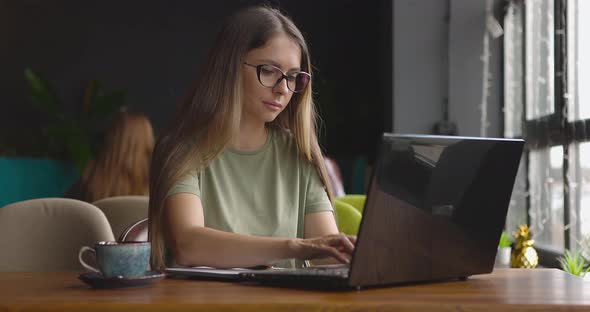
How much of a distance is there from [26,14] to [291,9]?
2.94 metres

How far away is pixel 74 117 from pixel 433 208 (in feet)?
26.4

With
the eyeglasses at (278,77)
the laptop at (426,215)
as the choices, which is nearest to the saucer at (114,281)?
the laptop at (426,215)

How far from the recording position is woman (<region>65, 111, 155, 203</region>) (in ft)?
12.8

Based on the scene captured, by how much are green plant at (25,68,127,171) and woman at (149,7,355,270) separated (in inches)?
262

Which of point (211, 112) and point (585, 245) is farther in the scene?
point (585, 245)

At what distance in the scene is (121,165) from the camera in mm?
4012

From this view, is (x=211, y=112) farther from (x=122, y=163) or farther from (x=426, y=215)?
(x=122, y=163)

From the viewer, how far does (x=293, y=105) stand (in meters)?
1.88

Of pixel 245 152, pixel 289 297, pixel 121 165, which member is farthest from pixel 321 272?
pixel 121 165

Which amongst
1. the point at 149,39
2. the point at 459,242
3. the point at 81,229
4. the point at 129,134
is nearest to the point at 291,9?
the point at 149,39

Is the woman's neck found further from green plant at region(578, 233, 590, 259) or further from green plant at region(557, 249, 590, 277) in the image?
green plant at region(578, 233, 590, 259)

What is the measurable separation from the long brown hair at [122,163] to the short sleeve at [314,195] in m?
2.17

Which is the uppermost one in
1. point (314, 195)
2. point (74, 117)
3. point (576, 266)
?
point (74, 117)

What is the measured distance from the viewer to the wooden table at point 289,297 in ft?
3.49
